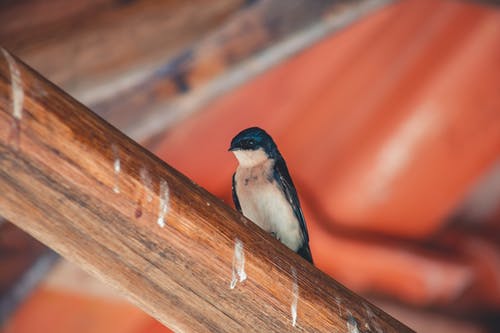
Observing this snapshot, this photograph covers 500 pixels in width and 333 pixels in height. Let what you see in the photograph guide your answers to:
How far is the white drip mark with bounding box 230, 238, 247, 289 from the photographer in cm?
117

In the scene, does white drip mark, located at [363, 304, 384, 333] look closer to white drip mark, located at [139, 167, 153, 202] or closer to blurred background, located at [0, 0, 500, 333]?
white drip mark, located at [139, 167, 153, 202]

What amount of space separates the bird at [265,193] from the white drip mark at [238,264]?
0.88 meters

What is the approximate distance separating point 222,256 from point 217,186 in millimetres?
Answer: 1717

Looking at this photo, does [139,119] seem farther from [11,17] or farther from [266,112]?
[266,112]

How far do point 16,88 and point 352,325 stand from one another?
0.58 m

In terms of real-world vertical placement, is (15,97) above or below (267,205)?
above

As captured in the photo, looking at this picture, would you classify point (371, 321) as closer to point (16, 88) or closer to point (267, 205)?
point (16, 88)

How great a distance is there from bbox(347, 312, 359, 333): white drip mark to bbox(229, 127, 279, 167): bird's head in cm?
88

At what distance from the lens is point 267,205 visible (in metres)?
2.07

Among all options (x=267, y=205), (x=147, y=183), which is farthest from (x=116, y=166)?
(x=267, y=205)

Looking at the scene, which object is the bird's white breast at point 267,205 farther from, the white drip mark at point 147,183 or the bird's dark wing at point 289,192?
the white drip mark at point 147,183

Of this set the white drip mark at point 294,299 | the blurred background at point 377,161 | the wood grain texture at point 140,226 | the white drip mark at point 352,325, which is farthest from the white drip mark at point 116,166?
the blurred background at point 377,161

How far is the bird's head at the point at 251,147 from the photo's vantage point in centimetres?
210

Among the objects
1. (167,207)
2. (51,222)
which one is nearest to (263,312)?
(167,207)
